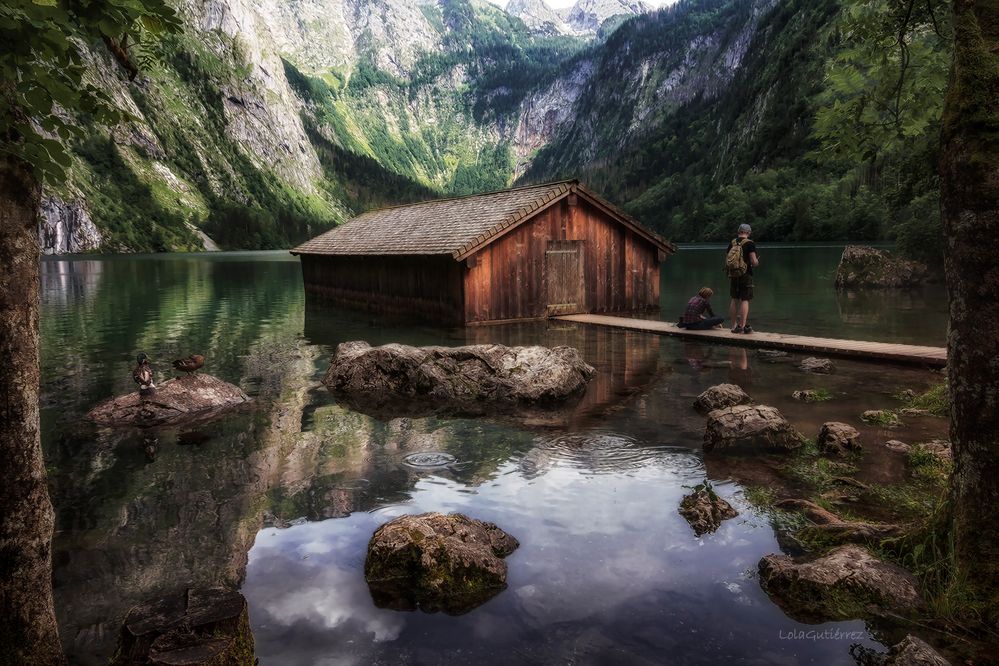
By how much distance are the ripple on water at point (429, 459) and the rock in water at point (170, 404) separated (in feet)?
16.4

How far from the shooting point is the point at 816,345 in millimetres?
17219

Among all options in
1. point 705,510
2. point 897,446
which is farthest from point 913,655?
point 897,446

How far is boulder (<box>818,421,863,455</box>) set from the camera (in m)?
9.62

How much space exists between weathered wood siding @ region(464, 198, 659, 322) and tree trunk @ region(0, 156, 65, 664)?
19.6m

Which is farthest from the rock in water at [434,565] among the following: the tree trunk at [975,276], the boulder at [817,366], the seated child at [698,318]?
the seated child at [698,318]

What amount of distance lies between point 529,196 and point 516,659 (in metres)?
21.4

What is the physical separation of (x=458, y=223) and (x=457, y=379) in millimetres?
12470

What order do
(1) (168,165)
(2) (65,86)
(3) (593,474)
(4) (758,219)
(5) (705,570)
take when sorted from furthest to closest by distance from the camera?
1. (1) (168,165)
2. (4) (758,219)
3. (3) (593,474)
4. (5) (705,570)
5. (2) (65,86)

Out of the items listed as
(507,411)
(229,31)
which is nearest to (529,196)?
(507,411)

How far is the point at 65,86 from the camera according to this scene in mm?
3857

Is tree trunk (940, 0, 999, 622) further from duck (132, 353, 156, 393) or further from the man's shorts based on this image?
the man's shorts

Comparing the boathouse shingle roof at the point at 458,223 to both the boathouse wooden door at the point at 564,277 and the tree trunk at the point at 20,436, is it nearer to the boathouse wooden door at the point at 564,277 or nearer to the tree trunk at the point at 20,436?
the boathouse wooden door at the point at 564,277

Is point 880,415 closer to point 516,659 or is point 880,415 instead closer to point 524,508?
point 524,508

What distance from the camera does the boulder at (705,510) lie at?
24.6ft
